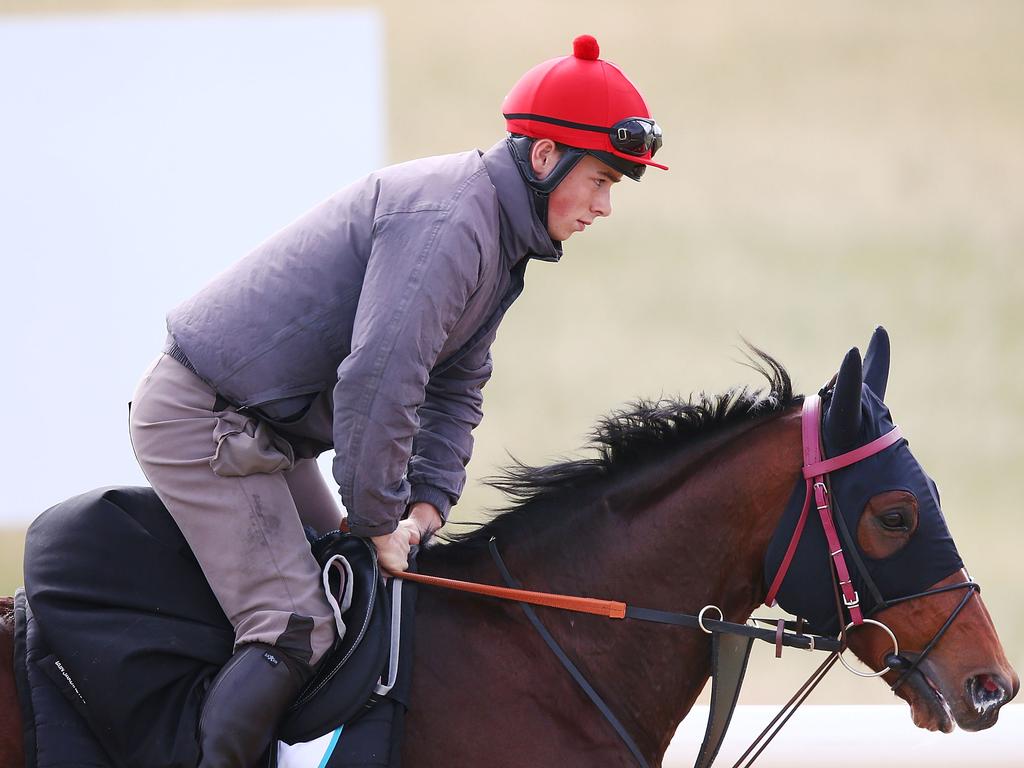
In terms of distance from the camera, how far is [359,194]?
2279mm

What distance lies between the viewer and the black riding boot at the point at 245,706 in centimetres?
194

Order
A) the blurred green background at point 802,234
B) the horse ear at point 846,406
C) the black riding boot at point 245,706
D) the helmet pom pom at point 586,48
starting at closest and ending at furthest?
1. the black riding boot at point 245,706
2. the horse ear at point 846,406
3. the helmet pom pom at point 586,48
4. the blurred green background at point 802,234

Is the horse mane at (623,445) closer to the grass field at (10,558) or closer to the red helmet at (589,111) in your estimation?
the red helmet at (589,111)

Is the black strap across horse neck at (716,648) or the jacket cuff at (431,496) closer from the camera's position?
the black strap across horse neck at (716,648)

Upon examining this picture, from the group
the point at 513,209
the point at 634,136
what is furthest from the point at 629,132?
the point at 513,209

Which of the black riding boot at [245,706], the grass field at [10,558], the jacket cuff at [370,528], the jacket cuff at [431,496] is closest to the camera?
the black riding boot at [245,706]

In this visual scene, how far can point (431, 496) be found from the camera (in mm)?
2570

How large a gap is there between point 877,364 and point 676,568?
2.06ft

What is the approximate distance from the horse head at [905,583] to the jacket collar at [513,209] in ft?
2.29

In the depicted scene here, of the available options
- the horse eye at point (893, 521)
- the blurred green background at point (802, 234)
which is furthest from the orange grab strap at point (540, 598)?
the blurred green background at point (802, 234)

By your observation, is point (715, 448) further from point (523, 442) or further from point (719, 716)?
point (523, 442)

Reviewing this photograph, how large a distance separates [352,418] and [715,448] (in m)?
0.78

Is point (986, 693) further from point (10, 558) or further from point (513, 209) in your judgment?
point (10, 558)

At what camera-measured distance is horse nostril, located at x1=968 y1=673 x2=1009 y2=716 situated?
2.04 m
